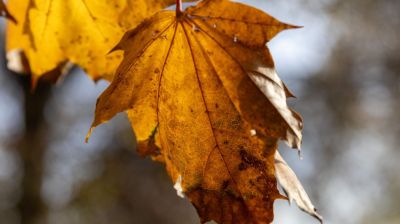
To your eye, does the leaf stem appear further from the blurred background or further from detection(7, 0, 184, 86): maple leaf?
the blurred background

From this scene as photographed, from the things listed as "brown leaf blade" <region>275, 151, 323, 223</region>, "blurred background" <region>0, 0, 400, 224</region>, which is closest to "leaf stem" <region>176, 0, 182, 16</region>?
"brown leaf blade" <region>275, 151, 323, 223</region>

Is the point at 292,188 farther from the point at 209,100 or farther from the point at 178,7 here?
the point at 178,7

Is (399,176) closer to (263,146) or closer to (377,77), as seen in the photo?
(377,77)

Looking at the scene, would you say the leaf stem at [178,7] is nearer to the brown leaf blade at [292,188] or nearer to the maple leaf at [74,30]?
the maple leaf at [74,30]

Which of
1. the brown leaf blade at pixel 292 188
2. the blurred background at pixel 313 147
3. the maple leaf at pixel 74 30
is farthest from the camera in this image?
the blurred background at pixel 313 147

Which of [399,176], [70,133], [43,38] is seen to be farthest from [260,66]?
[399,176]

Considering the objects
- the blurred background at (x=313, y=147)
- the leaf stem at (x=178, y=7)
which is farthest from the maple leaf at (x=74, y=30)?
the blurred background at (x=313, y=147)

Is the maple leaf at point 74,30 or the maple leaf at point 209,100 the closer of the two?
the maple leaf at point 209,100

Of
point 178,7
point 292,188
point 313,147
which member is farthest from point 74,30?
point 313,147
